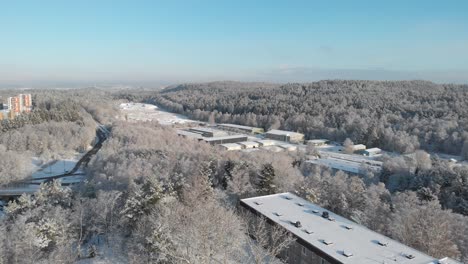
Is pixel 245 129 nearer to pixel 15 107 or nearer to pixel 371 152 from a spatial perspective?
pixel 371 152

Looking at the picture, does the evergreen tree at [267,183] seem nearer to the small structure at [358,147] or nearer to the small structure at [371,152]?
the small structure at [371,152]

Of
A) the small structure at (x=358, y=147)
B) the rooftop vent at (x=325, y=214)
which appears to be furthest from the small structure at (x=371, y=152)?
the rooftop vent at (x=325, y=214)

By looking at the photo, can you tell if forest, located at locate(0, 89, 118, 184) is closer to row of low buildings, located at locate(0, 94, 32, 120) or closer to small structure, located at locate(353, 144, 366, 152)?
row of low buildings, located at locate(0, 94, 32, 120)

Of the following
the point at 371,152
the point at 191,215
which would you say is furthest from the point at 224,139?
the point at 191,215

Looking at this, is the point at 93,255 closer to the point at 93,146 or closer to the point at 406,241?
the point at 406,241

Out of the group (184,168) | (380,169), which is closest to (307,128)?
(380,169)

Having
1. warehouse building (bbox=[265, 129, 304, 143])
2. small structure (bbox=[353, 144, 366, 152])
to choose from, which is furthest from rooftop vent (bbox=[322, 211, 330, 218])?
warehouse building (bbox=[265, 129, 304, 143])
